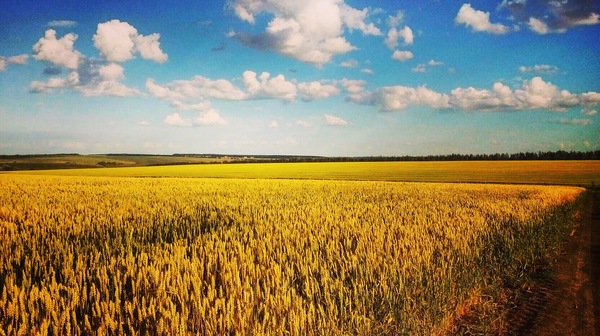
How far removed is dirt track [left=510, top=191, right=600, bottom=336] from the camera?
188 inches

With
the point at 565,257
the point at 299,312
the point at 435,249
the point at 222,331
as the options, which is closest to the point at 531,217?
the point at 565,257

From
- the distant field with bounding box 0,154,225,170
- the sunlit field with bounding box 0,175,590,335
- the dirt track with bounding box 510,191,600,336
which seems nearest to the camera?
the sunlit field with bounding box 0,175,590,335

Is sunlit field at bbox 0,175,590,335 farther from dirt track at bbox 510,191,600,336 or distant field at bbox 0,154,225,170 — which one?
distant field at bbox 0,154,225,170

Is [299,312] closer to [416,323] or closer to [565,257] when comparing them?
[416,323]

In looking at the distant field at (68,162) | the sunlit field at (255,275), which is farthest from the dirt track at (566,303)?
the distant field at (68,162)

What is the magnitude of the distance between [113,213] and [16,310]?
24.5ft

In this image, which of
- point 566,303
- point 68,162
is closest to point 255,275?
point 566,303

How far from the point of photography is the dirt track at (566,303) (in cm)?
477

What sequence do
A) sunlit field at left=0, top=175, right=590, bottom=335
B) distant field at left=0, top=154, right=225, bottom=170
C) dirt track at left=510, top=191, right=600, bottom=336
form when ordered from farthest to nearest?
distant field at left=0, top=154, right=225, bottom=170
dirt track at left=510, top=191, right=600, bottom=336
sunlit field at left=0, top=175, right=590, bottom=335

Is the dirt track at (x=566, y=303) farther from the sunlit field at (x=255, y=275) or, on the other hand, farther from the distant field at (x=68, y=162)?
the distant field at (x=68, y=162)

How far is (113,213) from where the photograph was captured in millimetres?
10133

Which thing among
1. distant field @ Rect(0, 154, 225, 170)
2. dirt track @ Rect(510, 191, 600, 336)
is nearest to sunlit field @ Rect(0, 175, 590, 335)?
dirt track @ Rect(510, 191, 600, 336)

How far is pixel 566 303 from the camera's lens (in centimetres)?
569

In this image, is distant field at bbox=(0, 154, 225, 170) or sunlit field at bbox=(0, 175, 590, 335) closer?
sunlit field at bbox=(0, 175, 590, 335)
